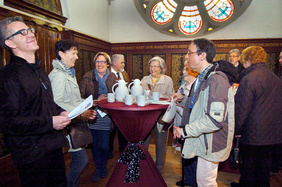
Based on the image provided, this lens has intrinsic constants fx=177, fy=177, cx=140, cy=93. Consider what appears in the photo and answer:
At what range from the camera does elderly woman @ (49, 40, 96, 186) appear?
162cm

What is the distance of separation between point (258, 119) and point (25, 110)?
2.02 meters

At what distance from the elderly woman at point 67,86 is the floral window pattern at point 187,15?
4233mm

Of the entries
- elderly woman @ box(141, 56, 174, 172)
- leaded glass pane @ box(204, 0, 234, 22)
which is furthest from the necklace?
leaded glass pane @ box(204, 0, 234, 22)

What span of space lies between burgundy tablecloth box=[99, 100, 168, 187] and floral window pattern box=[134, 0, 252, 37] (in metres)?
4.38

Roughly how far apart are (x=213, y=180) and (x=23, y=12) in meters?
3.18

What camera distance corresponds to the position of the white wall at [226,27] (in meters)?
4.89

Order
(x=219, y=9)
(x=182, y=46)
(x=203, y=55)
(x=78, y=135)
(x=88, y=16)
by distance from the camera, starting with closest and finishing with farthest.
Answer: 1. (x=203, y=55)
2. (x=78, y=135)
3. (x=88, y=16)
4. (x=219, y=9)
5. (x=182, y=46)

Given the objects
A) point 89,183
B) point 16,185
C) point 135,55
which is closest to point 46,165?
point 89,183

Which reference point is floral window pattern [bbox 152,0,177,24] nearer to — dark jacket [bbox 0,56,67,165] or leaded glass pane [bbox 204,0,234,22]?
leaded glass pane [bbox 204,0,234,22]

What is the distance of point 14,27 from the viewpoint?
1.21m

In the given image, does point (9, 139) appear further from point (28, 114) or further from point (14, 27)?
point (14, 27)

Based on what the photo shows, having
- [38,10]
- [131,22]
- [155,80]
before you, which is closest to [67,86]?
[155,80]

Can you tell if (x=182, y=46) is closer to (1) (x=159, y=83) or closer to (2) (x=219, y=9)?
(2) (x=219, y=9)

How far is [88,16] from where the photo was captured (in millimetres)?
4496
